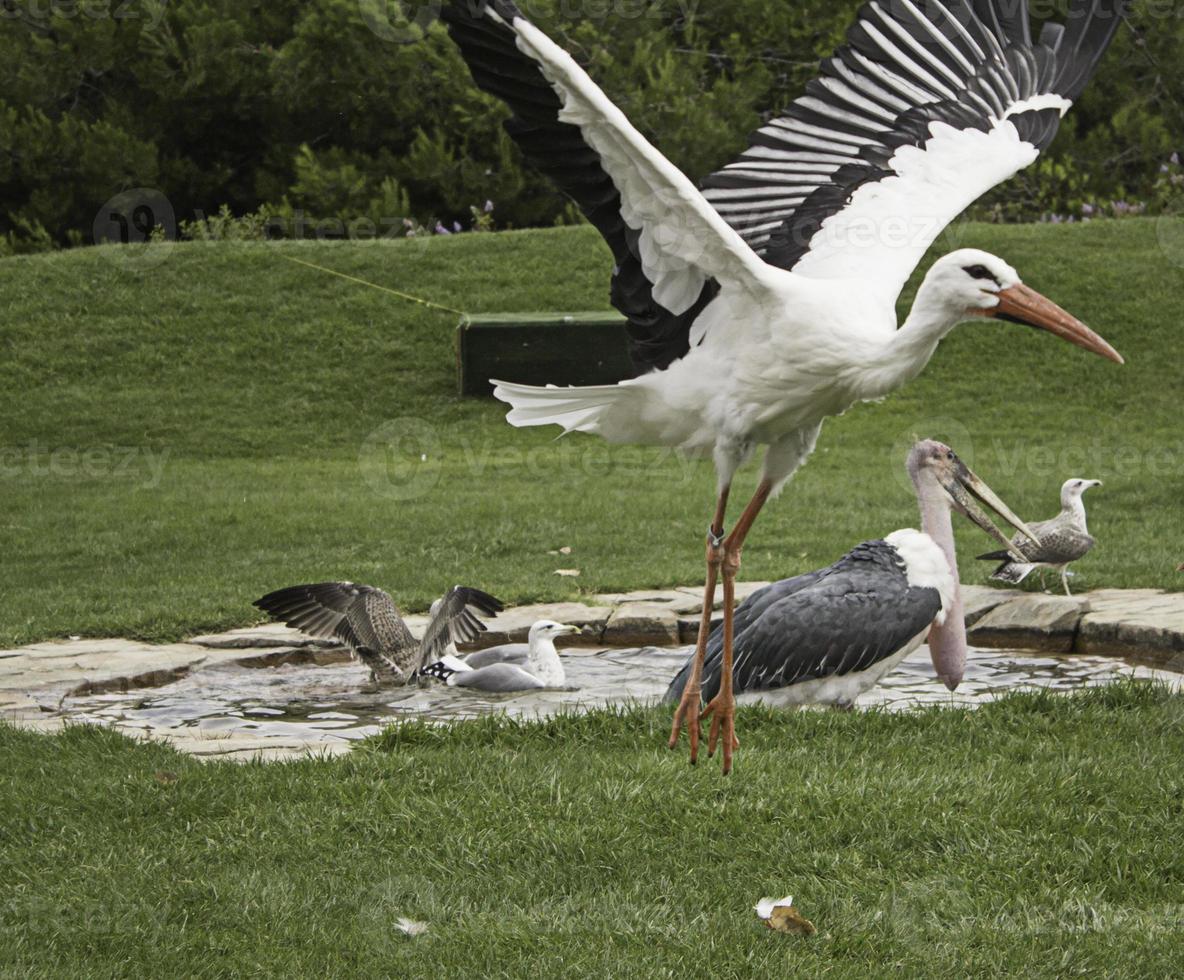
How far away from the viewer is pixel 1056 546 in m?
7.32

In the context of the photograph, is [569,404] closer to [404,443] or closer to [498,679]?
[498,679]

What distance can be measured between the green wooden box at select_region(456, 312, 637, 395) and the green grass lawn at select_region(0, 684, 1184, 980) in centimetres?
793

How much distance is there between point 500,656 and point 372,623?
588 millimetres

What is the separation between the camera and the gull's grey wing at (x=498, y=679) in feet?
20.9

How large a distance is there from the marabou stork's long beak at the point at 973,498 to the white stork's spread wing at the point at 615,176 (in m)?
2.44

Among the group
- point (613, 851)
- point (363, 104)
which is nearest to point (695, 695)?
point (613, 851)

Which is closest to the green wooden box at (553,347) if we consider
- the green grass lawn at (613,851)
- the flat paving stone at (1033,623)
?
the flat paving stone at (1033,623)

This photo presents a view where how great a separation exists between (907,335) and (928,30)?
2010mm

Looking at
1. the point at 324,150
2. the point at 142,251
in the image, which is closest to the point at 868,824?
the point at 142,251

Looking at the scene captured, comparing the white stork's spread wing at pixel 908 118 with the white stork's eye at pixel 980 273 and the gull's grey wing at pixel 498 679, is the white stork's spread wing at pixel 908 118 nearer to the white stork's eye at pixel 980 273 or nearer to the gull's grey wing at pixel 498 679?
the white stork's eye at pixel 980 273

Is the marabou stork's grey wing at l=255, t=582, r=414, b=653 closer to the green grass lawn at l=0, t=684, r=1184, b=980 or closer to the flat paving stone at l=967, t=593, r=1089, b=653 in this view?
the green grass lawn at l=0, t=684, r=1184, b=980

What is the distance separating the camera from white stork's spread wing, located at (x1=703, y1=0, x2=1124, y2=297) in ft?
17.3

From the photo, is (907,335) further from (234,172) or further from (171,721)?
(234,172)

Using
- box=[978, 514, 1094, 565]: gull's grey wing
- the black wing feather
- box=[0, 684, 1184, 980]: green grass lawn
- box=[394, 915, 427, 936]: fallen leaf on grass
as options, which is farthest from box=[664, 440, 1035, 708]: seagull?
box=[394, 915, 427, 936]: fallen leaf on grass
